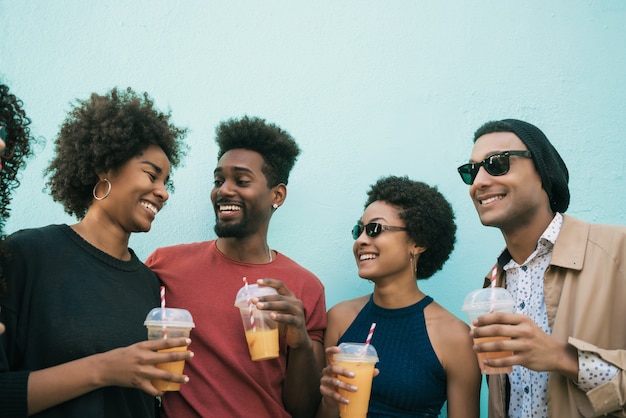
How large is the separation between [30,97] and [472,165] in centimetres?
302

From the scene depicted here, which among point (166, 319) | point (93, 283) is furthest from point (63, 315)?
point (166, 319)

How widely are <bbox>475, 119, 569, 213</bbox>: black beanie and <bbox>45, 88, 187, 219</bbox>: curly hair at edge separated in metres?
2.04

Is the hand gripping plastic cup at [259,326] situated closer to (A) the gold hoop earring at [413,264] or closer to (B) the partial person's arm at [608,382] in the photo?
(A) the gold hoop earring at [413,264]

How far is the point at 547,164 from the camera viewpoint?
130 inches

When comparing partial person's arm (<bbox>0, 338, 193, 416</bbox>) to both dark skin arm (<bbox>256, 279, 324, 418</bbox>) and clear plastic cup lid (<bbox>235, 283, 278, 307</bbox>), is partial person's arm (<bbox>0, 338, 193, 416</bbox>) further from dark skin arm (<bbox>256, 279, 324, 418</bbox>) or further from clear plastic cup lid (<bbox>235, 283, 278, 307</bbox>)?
dark skin arm (<bbox>256, 279, 324, 418</bbox>)

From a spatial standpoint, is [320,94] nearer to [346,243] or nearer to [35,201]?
[346,243]

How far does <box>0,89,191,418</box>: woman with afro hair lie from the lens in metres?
2.39

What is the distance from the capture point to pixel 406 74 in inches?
175

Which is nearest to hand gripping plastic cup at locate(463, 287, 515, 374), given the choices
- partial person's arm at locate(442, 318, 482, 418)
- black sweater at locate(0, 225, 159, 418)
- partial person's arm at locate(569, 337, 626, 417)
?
partial person's arm at locate(569, 337, 626, 417)

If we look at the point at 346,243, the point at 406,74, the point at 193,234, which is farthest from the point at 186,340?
the point at 406,74

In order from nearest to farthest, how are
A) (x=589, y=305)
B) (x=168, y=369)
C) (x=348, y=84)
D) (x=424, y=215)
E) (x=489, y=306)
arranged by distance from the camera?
(x=168, y=369)
(x=489, y=306)
(x=589, y=305)
(x=424, y=215)
(x=348, y=84)

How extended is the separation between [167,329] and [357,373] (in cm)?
96

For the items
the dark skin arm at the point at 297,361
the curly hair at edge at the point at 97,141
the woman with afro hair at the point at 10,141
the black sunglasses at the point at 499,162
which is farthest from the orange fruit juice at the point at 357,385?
the woman with afro hair at the point at 10,141

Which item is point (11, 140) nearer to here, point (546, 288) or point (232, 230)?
point (232, 230)
